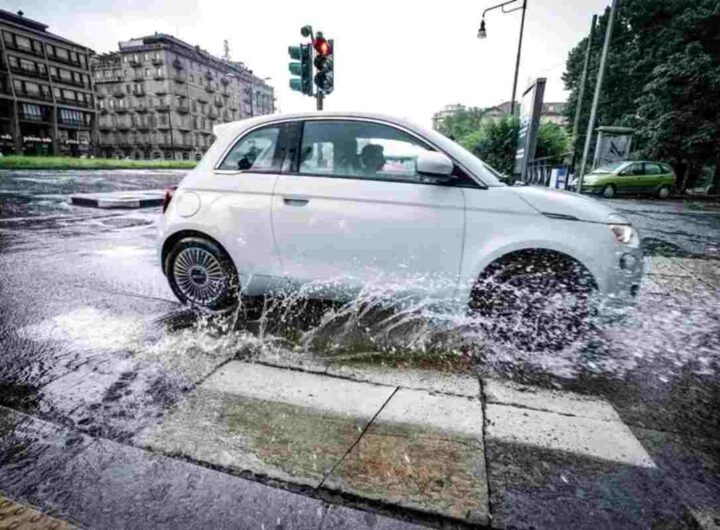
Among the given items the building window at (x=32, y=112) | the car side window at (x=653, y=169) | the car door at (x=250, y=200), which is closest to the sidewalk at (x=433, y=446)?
the car door at (x=250, y=200)

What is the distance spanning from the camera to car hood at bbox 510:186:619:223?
2.71 m

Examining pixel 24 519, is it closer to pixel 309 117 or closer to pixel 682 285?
pixel 309 117

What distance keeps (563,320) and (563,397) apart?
72 centimetres

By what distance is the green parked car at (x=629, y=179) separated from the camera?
1611cm

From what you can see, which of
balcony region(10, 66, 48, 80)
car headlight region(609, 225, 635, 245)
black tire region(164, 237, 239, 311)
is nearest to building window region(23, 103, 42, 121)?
balcony region(10, 66, 48, 80)

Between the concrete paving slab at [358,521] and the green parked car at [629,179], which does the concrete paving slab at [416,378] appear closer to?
the concrete paving slab at [358,521]

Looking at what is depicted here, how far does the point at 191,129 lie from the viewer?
7738cm

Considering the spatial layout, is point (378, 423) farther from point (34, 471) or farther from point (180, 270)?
point (180, 270)

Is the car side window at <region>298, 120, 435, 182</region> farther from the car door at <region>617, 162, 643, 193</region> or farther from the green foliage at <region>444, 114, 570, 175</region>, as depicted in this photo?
the car door at <region>617, 162, 643, 193</region>

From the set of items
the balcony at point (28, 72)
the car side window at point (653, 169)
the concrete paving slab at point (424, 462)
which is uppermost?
the balcony at point (28, 72)

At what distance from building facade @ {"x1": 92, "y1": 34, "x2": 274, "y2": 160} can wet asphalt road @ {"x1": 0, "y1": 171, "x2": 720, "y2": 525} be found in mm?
75399

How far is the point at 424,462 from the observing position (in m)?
1.81

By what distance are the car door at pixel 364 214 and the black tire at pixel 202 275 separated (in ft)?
2.12

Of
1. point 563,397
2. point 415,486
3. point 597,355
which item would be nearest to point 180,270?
point 415,486
